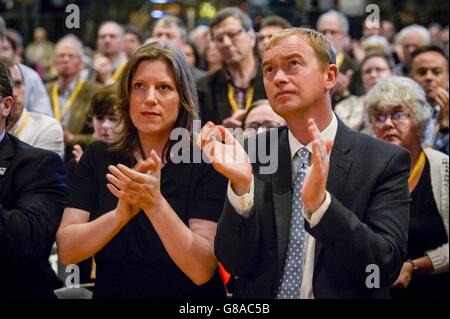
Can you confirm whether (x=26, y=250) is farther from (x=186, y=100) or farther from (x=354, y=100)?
(x=354, y=100)

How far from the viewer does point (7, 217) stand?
8.36 feet

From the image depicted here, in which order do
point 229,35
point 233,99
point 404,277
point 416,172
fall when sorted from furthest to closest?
point 229,35, point 233,99, point 416,172, point 404,277

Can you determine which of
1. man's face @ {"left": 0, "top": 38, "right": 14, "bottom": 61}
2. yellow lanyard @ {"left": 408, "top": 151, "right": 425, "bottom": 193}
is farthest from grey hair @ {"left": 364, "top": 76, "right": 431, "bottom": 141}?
man's face @ {"left": 0, "top": 38, "right": 14, "bottom": 61}

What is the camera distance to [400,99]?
350 centimetres

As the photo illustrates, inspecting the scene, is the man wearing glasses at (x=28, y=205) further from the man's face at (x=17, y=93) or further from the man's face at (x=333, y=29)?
the man's face at (x=333, y=29)

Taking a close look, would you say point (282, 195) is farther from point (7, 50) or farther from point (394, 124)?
point (7, 50)

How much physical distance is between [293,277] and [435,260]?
1231 mm

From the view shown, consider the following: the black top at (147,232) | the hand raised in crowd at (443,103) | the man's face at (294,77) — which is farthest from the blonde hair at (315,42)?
the hand raised in crowd at (443,103)

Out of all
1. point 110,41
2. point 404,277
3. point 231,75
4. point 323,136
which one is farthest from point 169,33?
point 323,136

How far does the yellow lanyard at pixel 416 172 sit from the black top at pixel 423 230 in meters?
0.01

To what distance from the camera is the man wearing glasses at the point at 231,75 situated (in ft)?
15.8

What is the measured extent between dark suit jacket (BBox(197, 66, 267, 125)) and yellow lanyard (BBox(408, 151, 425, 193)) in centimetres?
127

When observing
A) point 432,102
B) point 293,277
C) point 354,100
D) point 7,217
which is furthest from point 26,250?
point 432,102

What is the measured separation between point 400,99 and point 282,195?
1186 mm
